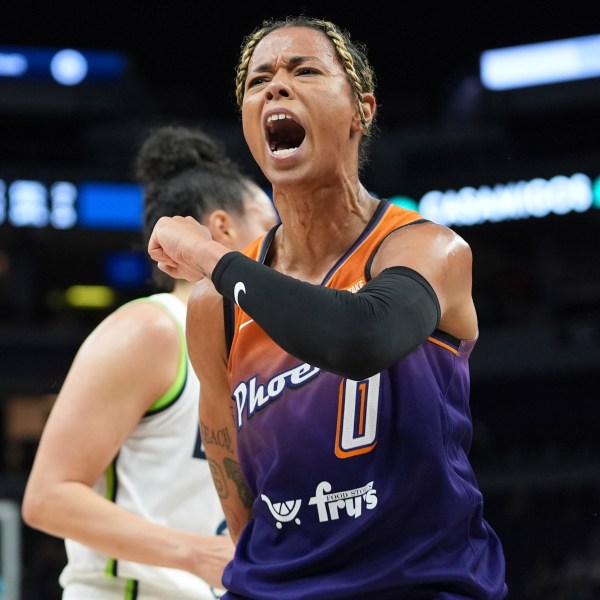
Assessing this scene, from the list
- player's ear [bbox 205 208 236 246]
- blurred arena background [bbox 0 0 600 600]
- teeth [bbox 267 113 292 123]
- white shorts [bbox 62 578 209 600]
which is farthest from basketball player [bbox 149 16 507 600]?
blurred arena background [bbox 0 0 600 600]

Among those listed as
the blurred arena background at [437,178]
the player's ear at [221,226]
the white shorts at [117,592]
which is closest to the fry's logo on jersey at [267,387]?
the white shorts at [117,592]

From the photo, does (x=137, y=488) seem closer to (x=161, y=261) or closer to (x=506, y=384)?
(x=161, y=261)

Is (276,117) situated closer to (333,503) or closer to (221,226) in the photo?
(333,503)

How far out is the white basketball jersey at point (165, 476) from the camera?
2807mm

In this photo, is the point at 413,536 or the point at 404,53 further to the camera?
the point at 404,53

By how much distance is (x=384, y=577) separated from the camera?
5.89 ft

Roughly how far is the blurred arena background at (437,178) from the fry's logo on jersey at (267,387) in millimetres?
13153

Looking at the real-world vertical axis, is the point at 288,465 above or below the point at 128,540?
above

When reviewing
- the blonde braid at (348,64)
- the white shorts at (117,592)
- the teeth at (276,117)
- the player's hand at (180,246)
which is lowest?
the white shorts at (117,592)

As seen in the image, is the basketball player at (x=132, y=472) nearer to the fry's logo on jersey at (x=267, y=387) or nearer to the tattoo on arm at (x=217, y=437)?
the tattoo on arm at (x=217, y=437)

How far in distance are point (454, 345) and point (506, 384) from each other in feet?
59.9

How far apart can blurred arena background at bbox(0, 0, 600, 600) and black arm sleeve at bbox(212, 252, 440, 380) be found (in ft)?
44.3

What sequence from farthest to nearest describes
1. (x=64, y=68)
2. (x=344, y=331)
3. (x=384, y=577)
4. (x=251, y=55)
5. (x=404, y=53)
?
(x=404, y=53), (x=64, y=68), (x=251, y=55), (x=384, y=577), (x=344, y=331)

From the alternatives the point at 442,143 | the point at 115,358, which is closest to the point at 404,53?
the point at 442,143
